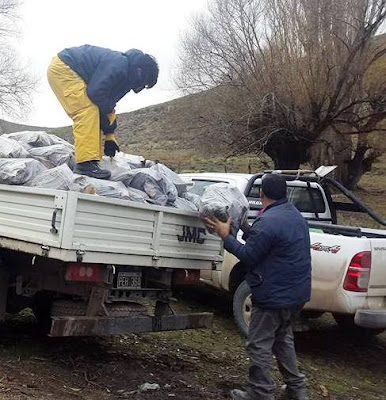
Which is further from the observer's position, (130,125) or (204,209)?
(130,125)

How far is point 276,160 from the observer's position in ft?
66.3

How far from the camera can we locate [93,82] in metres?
5.56

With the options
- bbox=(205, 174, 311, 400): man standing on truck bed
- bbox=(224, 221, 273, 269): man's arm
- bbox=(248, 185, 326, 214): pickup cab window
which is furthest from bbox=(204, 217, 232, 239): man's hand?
bbox=(248, 185, 326, 214): pickup cab window

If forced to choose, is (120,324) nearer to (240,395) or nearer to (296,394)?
(240,395)

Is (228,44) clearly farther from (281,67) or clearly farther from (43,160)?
(43,160)

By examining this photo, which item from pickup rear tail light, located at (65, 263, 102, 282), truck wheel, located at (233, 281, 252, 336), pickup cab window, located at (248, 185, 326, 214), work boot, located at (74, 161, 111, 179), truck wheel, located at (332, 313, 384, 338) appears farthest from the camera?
pickup cab window, located at (248, 185, 326, 214)

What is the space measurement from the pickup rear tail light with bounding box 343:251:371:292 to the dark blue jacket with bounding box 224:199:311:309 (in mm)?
1332

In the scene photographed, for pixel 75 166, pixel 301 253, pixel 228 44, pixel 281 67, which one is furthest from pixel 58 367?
pixel 228 44

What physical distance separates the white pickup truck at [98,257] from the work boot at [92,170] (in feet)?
2.33

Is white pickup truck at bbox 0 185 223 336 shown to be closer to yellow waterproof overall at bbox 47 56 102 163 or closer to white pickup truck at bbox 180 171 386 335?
white pickup truck at bbox 180 171 386 335

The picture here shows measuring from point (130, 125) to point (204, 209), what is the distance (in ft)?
160

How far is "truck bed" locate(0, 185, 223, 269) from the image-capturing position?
406cm

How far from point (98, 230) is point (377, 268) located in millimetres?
2825

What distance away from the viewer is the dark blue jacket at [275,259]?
14.3 feet
